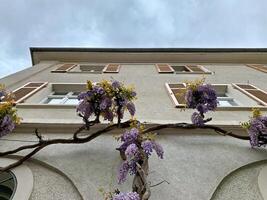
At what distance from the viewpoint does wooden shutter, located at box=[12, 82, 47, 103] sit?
603cm

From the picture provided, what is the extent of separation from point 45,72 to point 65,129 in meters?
5.35

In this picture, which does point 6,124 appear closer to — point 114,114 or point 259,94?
point 114,114

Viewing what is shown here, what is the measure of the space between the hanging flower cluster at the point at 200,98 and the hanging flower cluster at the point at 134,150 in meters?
1.14

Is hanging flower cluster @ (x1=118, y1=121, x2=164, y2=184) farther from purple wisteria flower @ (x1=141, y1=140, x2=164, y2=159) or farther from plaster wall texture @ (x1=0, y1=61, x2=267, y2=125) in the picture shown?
plaster wall texture @ (x1=0, y1=61, x2=267, y2=125)

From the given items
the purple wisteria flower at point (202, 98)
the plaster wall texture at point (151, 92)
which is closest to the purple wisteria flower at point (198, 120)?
the purple wisteria flower at point (202, 98)

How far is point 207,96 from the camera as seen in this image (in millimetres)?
4188

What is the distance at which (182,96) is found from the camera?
5.88 m

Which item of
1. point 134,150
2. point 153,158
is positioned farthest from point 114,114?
point 134,150

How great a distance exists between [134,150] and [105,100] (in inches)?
46.4

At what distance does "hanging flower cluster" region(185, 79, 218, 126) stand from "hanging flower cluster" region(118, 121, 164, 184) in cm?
114

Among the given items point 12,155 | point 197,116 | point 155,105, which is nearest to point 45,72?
point 155,105

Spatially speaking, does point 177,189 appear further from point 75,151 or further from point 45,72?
point 45,72

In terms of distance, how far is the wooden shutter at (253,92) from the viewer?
5907 mm

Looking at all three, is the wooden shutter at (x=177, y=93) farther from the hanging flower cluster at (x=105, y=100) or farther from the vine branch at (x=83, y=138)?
the hanging flower cluster at (x=105, y=100)
